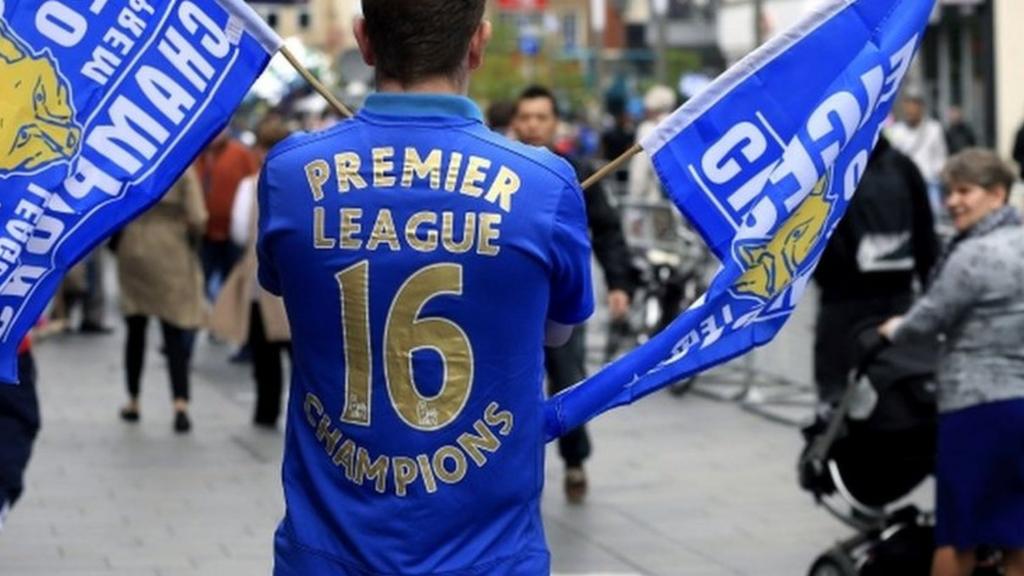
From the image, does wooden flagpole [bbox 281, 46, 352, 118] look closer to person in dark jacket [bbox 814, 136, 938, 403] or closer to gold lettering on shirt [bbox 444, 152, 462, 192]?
gold lettering on shirt [bbox 444, 152, 462, 192]

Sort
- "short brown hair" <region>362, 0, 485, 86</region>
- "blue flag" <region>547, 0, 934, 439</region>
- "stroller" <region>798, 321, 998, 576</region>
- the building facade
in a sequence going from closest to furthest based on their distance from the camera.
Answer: "short brown hair" <region>362, 0, 485, 86</region>
"blue flag" <region>547, 0, 934, 439</region>
"stroller" <region>798, 321, 998, 576</region>
the building facade

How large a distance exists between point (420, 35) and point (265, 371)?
10.1 meters

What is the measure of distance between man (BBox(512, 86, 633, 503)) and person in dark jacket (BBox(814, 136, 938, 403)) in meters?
0.91

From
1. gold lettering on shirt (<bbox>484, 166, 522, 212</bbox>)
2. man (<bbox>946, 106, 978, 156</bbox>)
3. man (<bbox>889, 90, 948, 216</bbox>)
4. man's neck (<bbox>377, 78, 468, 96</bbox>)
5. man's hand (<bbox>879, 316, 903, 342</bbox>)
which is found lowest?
man (<bbox>946, 106, 978, 156</bbox>)

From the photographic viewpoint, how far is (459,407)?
4129mm

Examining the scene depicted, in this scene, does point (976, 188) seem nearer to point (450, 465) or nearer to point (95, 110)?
point (95, 110)

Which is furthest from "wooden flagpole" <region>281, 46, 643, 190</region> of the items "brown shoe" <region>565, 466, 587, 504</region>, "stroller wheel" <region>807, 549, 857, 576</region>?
"brown shoe" <region>565, 466, 587, 504</region>

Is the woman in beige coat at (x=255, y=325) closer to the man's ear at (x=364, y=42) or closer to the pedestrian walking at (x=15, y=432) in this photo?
the pedestrian walking at (x=15, y=432)

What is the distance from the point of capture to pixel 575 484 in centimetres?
1155

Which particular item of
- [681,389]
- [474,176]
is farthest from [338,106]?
[681,389]

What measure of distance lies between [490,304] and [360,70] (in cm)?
2475

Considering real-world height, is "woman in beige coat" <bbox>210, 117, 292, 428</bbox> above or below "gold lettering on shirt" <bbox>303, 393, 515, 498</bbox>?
below

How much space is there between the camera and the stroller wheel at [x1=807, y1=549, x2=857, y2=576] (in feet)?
27.8

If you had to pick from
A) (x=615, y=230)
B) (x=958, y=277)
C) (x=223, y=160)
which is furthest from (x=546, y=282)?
(x=223, y=160)
